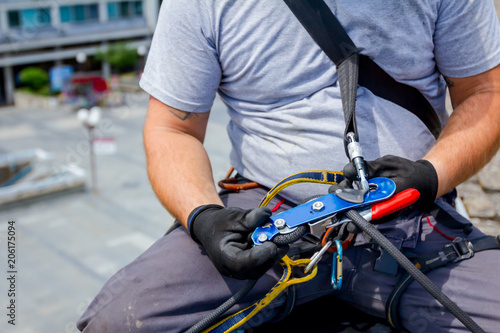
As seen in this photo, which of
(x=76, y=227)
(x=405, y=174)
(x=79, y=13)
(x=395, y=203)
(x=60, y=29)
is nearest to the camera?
(x=395, y=203)

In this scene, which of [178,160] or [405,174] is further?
[178,160]

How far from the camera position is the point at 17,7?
35.8m

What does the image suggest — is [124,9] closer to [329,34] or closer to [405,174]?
[329,34]

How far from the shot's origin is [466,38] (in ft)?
6.50

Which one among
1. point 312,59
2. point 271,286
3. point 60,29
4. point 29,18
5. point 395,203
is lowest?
point 60,29

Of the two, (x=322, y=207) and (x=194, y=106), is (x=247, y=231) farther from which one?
(x=194, y=106)

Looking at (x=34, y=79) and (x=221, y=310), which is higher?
(x=221, y=310)

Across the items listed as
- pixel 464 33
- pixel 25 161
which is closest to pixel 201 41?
pixel 464 33

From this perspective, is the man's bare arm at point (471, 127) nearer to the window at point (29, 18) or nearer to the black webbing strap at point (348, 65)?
the black webbing strap at point (348, 65)

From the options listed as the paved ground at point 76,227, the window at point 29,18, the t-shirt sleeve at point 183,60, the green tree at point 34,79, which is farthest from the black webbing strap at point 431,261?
the green tree at point 34,79

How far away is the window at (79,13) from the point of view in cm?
3894

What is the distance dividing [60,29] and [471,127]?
4080 centimetres

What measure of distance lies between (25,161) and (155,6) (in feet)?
66.5

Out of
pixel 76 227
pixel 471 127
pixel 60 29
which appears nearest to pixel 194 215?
pixel 471 127
